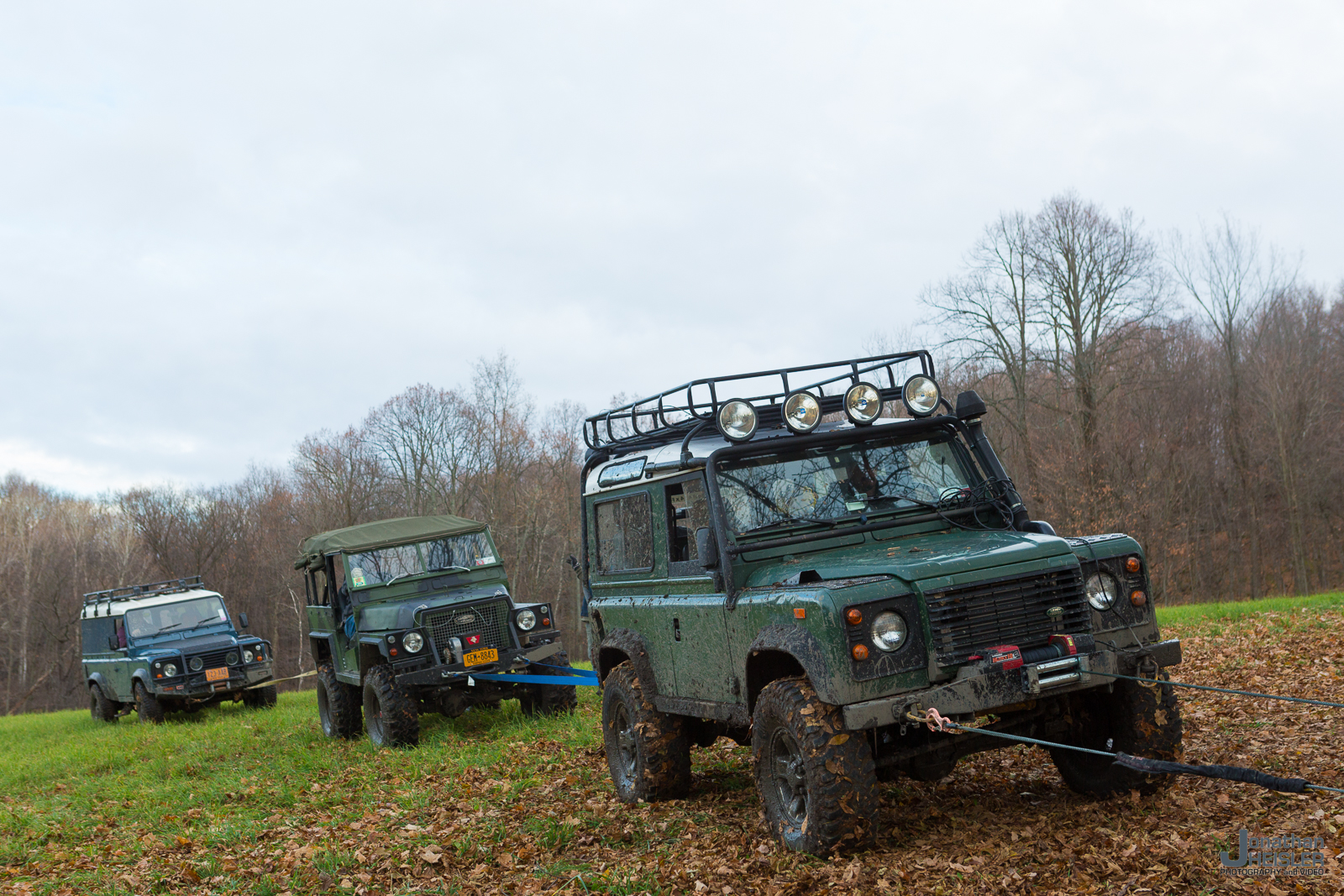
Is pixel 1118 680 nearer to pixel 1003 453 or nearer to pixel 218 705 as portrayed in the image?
pixel 218 705

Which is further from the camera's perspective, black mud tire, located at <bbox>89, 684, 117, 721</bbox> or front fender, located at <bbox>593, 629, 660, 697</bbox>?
black mud tire, located at <bbox>89, 684, 117, 721</bbox>

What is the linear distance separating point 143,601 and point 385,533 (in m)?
8.66

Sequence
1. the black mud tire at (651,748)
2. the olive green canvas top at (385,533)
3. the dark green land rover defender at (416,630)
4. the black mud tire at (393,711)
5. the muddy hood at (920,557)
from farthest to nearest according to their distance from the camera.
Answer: the olive green canvas top at (385,533) → the dark green land rover defender at (416,630) → the black mud tire at (393,711) → the black mud tire at (651,748) → the muddy hood at (920,557)

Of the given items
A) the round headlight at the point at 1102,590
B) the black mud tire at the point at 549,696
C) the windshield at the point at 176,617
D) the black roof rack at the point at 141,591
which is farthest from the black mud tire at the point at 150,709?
the round headlight at the point at 1102,590

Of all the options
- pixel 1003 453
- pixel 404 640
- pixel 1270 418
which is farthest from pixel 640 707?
pixel 1270 418

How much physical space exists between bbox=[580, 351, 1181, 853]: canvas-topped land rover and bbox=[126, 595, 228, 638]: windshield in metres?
14.2

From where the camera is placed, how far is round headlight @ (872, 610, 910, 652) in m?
5.11

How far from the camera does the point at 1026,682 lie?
16.4 ft

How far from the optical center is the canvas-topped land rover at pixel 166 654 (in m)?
17.8

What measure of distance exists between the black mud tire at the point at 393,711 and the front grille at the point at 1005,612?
7947 millimetres

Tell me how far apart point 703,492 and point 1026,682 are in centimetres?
220

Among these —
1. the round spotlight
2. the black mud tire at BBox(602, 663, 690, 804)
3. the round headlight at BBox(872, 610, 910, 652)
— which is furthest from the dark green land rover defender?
the round headlight at BBox(872, 610, 910, 652)

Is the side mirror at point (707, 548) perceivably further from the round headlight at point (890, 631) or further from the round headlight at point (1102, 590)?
the round headlight at point (1102, 590)

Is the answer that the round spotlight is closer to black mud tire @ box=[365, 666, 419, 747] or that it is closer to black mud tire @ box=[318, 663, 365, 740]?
black mud tire @ box=[365, 666, 419, 747]
